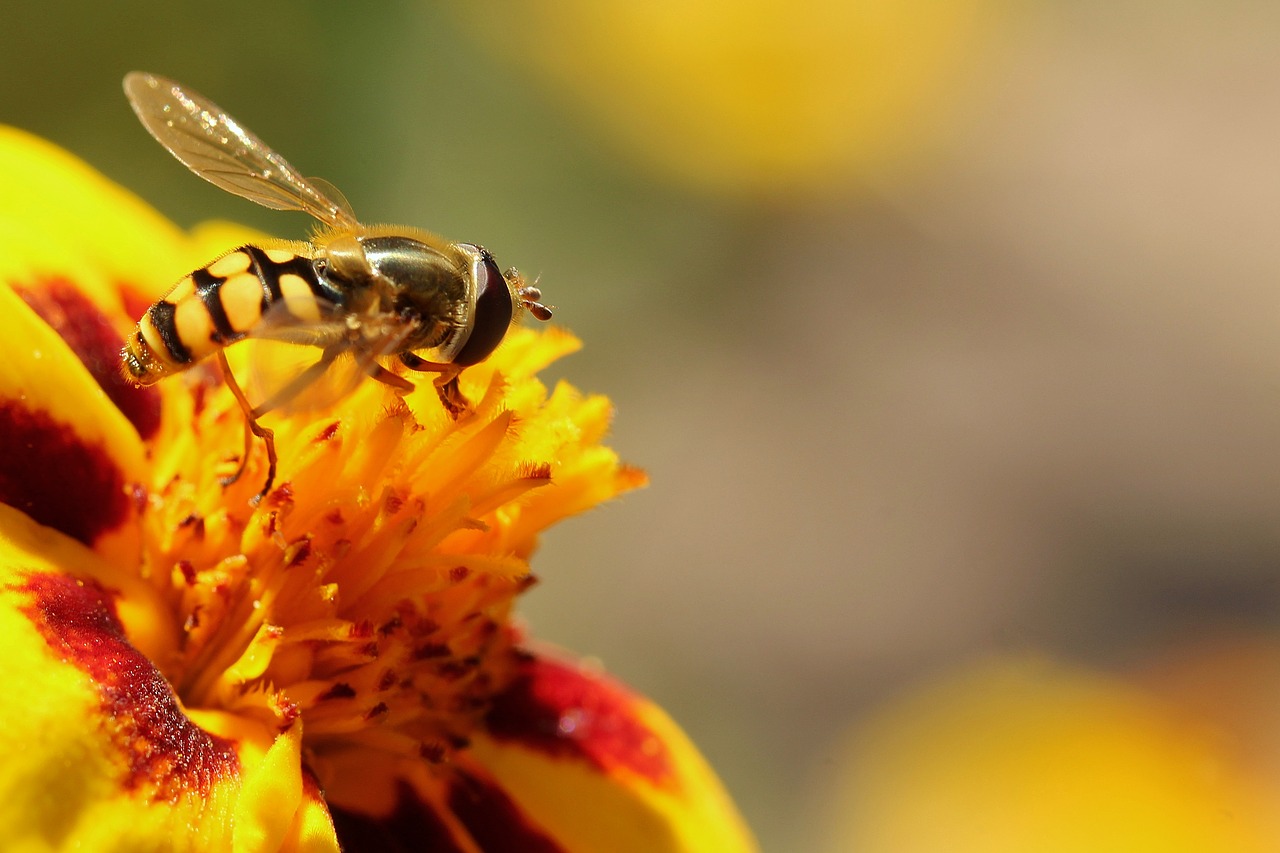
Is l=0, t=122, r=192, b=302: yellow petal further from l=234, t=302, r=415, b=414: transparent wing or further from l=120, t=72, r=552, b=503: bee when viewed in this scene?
l=234, t=302, r=415, b=414: transparent wing

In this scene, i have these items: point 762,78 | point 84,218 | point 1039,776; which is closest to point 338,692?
point 84,218

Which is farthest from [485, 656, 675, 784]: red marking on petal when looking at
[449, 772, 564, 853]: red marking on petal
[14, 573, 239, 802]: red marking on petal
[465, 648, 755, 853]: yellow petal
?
[14, 573, 239, 802]: red marking on petal

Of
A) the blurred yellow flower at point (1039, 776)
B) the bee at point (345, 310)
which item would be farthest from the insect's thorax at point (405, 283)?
the blurred yellow flower at point (1039, 776)

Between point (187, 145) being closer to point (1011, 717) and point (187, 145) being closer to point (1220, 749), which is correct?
point (1011, 717)

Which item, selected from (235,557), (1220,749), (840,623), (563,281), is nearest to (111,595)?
(235,557)

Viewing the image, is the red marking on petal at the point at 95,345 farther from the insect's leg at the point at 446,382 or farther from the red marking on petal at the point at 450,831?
the red marking on petal at the point at 450,831
